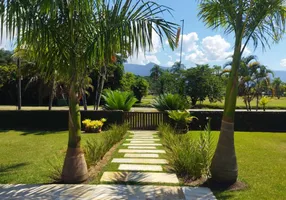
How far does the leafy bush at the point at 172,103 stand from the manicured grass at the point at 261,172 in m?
5.03

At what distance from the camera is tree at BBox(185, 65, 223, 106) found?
33344 millimetres

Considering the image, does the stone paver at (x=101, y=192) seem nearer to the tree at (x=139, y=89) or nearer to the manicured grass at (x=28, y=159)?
the manicured grass at (x=28, y=159)

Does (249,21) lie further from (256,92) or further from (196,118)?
(256,92)

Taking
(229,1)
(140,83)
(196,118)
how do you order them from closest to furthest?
(229,1)
(196,118)
(140,83)

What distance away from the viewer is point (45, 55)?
4.38m

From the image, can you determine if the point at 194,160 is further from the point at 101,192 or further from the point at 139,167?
the point at 101,192

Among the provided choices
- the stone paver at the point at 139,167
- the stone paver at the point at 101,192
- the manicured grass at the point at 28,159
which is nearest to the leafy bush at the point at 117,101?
the manicured grass at the point at 28,159

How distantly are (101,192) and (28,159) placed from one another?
3277mm

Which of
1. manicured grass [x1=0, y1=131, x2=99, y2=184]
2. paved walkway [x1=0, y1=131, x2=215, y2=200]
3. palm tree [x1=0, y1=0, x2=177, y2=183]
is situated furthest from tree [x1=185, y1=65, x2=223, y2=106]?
palm tree [x1=0, y1=0, x2=177, y2=183]

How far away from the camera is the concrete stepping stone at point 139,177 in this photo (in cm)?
468

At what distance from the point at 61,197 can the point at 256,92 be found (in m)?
24.5

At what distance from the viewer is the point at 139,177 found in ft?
16.0

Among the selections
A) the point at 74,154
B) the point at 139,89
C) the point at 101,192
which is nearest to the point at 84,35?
the point at 74,154

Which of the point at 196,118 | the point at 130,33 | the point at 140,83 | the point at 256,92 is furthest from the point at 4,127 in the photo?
the point at 140,83
